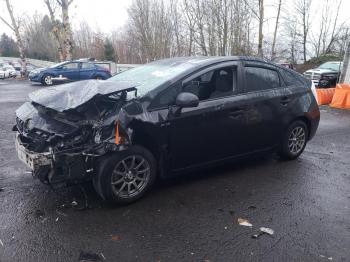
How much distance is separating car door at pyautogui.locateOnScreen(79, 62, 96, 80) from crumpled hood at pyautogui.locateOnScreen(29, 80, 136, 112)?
17007 millimetres

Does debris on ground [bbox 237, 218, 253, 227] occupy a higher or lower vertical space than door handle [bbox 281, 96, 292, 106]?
lower

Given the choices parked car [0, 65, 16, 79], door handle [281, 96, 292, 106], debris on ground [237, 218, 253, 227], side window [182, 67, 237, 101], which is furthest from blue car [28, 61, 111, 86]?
debris on ground [237, 218, 253, 227]

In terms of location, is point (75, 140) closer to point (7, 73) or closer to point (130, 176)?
point (130, 176)

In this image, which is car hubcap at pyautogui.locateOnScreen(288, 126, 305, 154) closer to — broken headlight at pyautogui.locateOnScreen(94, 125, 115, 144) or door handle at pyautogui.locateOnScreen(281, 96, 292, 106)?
door handle at pyautogui.locateOnScreen(281, 96, 292, 106)

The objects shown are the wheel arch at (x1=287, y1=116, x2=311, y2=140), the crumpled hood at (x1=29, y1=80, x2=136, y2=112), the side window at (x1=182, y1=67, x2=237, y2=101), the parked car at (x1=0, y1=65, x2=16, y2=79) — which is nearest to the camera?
the crumpled hood at (x1=29, y1=80, x2=136, y2=112)

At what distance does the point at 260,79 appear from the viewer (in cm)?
504

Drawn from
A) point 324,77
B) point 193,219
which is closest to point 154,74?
point 193,219

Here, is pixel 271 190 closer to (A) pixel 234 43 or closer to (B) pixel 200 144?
(B) pixel 200 144

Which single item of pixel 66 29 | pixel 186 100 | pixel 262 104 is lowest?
pixel 262 104

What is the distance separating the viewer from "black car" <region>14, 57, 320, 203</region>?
144 inches

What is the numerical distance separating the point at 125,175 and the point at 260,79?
2.47 m

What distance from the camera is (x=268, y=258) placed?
305 centimetres

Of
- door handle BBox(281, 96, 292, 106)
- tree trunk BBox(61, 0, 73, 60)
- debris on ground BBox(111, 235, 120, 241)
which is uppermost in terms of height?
tree trunk BBox(61, 0, 73, 60)

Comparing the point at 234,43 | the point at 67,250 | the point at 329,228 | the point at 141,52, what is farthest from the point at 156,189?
the point at 141,52
